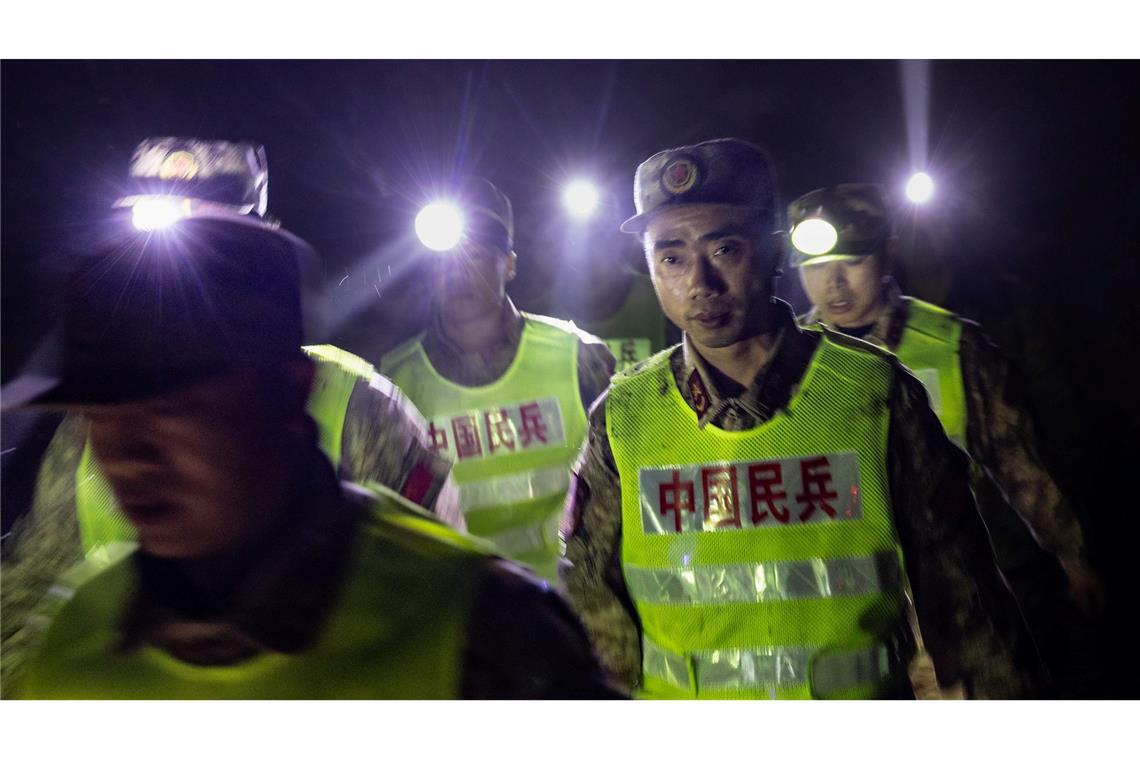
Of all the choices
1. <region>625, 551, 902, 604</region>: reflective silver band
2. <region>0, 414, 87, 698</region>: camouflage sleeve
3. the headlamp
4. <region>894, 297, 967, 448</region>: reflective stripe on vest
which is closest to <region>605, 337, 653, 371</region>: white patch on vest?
<region>625, 551, 902, 604</region>: reflective silver band

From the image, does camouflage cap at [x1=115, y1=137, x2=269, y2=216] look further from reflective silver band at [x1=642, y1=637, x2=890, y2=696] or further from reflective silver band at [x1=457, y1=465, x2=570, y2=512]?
reflective silver band at [x1=642, y1=637, x2=890, y2=696]

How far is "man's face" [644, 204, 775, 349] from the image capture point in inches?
78.8

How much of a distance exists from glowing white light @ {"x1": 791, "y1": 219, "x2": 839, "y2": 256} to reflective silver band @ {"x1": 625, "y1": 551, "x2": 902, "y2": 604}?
73 cm

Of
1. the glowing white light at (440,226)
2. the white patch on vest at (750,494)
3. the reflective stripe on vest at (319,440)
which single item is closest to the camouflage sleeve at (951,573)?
the white patch on vest at (750,494)

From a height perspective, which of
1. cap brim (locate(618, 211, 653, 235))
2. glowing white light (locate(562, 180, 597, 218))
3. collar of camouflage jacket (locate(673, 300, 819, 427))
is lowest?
collar of camouflage jacket (locate(673, 300, 819, 427))

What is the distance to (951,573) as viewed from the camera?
6.17 feet

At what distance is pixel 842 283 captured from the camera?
6.97 feet

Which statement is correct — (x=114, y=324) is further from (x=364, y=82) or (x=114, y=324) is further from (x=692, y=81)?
(x=692, y=81)

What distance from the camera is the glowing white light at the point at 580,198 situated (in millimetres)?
2141

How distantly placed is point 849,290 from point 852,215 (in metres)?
0.18

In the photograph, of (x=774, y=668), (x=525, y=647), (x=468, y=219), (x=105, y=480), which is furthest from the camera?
(x=468, y=219)

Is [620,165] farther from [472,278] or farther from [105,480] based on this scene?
[105,480]

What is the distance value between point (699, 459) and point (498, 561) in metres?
0.52

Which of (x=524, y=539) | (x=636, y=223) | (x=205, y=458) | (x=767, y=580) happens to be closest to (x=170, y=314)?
(x=205, y=458)
